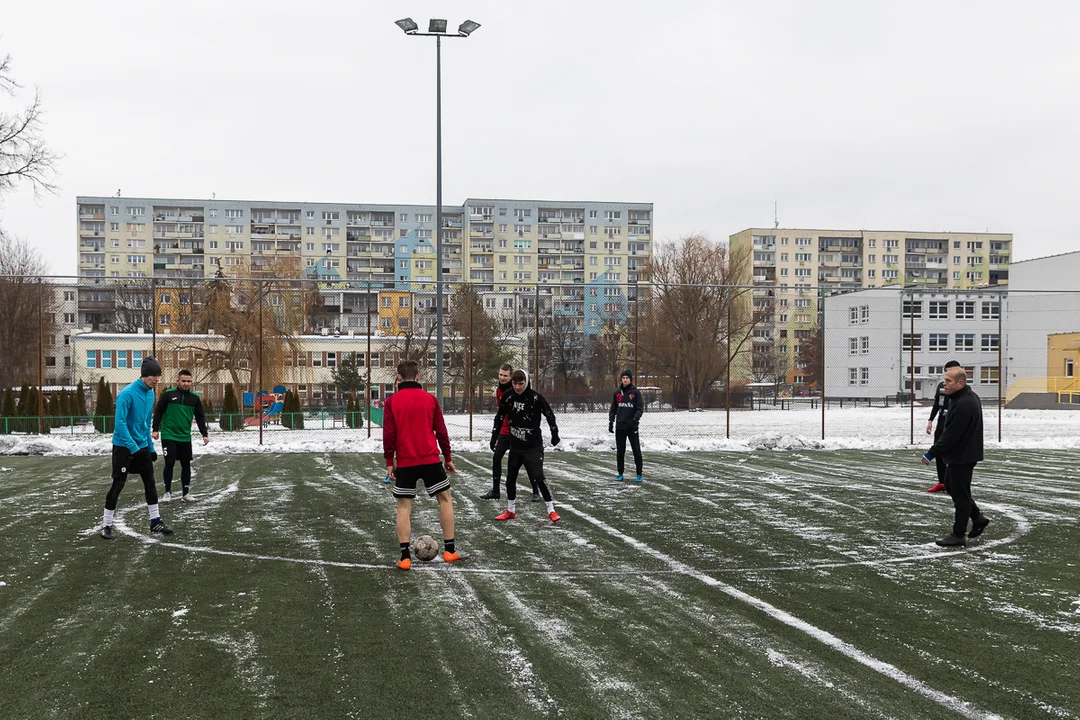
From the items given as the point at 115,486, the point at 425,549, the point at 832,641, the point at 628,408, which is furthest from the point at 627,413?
the point at 832,641

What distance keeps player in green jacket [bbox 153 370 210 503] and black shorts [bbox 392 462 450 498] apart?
17.2ft

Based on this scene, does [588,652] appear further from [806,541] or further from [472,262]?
[472,262]

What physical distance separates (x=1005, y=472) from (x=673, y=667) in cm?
1336

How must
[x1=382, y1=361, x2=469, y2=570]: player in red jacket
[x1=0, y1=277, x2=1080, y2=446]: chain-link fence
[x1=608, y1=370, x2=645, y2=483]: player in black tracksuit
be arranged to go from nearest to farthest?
[x1=382, y1=361, x2=469, y2=570]: player in red jacket
[x1=608, y1=370, x2=645, y2=483]: player in black tracksuit
[x1=0, y1=277, x2=1080, y2=446]: chain-link fence

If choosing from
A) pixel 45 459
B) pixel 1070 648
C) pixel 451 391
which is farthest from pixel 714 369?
pixel 1070 648

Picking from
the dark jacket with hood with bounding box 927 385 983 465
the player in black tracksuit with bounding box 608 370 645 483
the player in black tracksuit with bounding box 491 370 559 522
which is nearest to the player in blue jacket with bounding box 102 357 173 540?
the player in black tracksuit with bounding box 491 370 559 522

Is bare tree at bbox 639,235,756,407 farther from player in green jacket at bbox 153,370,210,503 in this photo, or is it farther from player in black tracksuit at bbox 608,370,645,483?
player in green jacket at bbox 153,370,210,503

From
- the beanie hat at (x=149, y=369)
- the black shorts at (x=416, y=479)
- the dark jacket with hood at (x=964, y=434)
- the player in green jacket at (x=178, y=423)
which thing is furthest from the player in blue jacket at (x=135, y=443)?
the dark jacket with hood at (x=964, y=434)

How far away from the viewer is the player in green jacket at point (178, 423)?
37.8ft

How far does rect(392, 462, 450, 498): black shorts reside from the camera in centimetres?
732

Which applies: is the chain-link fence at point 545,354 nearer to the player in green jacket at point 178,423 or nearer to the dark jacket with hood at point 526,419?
the player in green jacket at point 178,423

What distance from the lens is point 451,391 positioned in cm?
3109

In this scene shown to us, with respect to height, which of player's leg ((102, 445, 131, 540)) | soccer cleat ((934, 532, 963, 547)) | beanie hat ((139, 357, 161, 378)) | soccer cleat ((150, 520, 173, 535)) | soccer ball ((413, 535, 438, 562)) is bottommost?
soccer cleat ((150, 520, 173, 535))

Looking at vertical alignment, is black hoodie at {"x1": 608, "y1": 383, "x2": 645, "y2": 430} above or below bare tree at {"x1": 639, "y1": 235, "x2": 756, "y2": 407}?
below
